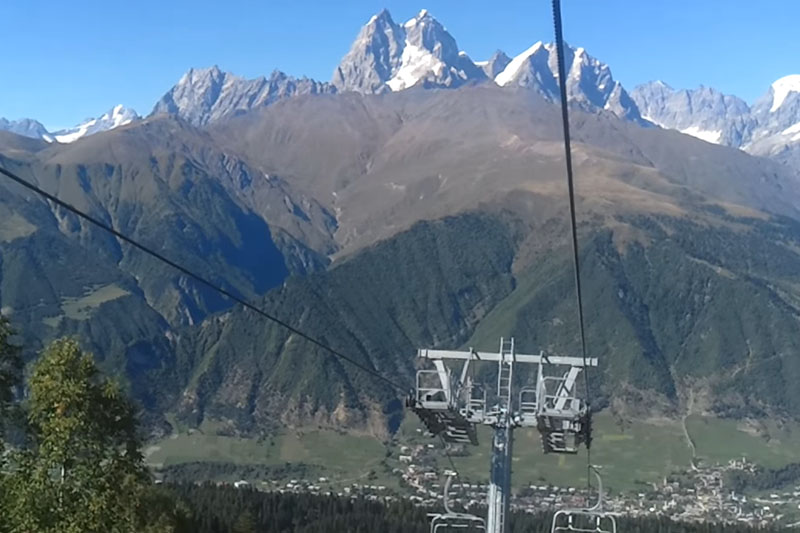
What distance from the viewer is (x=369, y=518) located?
138000mm

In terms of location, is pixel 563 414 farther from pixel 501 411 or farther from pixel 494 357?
pixel 494 357

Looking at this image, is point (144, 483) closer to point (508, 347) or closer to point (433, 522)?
point (433, 522)

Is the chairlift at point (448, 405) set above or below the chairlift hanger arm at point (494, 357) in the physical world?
A: below

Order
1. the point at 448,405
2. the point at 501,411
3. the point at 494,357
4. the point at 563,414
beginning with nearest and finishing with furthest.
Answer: the point at 501,411
the point at 563,414
the point at 448,405
the point at 494,357

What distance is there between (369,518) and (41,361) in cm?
11787

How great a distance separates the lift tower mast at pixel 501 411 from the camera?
2355 centimetres

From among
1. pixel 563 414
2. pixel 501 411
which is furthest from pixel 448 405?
pixel 563 414

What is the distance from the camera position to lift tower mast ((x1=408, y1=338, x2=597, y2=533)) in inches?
927

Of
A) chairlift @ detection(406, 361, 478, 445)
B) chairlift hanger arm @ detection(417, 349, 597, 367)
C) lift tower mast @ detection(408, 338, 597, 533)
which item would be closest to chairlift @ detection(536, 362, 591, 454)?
lift tower mast @ detection(408, 338, 597, 533)

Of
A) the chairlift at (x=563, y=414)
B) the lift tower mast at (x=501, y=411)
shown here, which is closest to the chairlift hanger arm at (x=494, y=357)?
the lift tower mast at (x=501, y=411)

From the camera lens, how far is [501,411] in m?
24.4

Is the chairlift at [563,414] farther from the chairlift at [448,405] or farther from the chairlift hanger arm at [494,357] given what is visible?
the chairlift at [448,405]

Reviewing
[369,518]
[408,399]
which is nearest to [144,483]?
[408,399]

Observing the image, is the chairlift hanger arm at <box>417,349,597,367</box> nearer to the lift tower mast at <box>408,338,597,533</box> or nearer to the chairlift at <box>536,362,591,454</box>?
the lift tower mast at <box>408,338,597,533</box>
